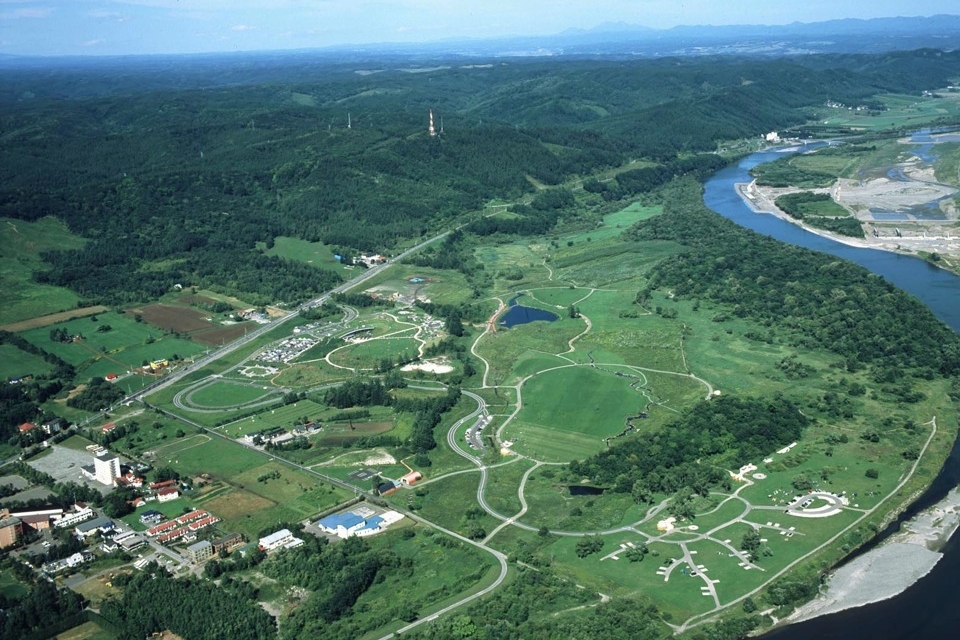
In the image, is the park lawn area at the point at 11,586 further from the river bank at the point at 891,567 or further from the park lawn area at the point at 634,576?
the river bank at the point at 891,567

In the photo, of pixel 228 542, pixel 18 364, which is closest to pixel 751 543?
pixel 228 542

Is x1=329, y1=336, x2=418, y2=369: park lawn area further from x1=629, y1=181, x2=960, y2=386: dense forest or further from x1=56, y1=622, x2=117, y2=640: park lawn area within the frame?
x1=56, y1=622, x2=117, y2=640: park lawn area

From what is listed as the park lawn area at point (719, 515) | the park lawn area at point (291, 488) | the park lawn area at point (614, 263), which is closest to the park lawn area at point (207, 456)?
the park lawn area at point (291, 488)

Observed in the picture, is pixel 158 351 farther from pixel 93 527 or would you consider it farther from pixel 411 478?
pixel 411 478

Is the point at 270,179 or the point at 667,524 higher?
the point at 270,179

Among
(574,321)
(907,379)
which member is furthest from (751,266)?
(907,379)

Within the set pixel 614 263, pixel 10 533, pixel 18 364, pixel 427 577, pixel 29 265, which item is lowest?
pixel 427 577
